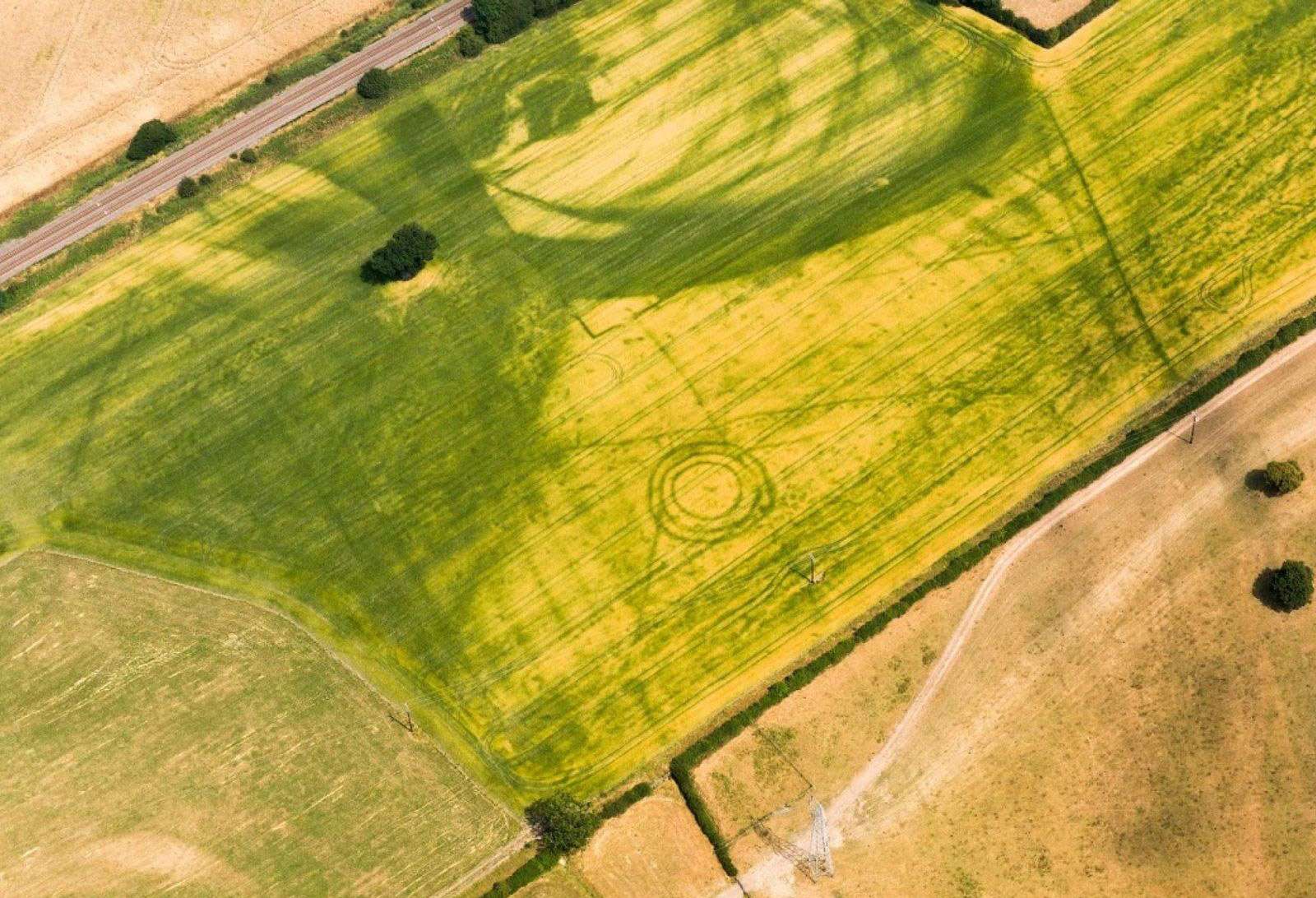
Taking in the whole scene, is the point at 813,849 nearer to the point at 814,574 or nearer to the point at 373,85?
the point at 814,574

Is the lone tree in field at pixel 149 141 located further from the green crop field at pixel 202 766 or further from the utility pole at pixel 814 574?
the utility pole at pixel 814 574

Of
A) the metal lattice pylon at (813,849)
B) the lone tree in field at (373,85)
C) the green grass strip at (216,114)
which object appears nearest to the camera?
the metal lattice pylon at (813,849)

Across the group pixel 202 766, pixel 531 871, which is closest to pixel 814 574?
pixel 531 871

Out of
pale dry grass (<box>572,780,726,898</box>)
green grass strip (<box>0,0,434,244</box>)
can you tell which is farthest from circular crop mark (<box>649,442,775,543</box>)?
green grass strip (<box>0,0,434,244</box>)

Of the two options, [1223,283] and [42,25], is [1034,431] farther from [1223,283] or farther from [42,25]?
[42,25]

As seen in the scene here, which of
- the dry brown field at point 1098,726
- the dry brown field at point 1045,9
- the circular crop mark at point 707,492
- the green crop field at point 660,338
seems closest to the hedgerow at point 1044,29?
the dry brown field at point 1045,9

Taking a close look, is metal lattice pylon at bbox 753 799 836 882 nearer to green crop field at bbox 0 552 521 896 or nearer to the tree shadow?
green crop field at bbox 0 552 521 896
